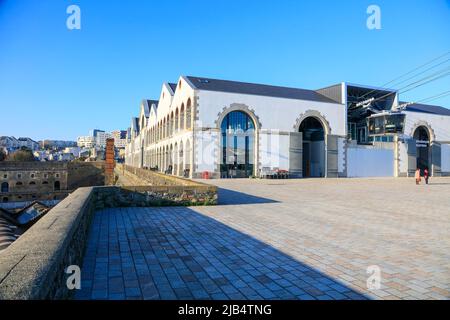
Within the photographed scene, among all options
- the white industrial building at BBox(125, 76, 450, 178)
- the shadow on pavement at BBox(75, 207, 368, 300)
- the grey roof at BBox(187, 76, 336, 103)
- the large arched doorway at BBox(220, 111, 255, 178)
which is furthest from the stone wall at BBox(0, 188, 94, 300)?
the grey roof at BBox(187, 76, 336, 103)

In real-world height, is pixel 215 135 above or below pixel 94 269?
above

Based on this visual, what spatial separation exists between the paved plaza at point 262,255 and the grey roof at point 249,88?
22525 millimetres

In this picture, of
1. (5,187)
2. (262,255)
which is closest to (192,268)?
(262,255)

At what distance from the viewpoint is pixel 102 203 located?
9.38 metres

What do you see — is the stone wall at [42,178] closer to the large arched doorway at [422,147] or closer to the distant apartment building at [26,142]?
the large arched doorway at [422,147]

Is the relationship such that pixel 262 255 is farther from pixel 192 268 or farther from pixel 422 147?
pixel 422 147

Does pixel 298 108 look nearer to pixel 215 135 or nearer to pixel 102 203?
pixel 215 135

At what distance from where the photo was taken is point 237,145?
28891 mm

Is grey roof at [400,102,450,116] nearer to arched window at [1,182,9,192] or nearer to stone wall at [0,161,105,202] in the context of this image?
stone wall at [0,161,105,202]

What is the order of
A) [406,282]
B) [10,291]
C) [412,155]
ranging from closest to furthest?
1. [10,291]
2. [406,282]
3. [412,155]

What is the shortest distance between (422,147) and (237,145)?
2653cm
